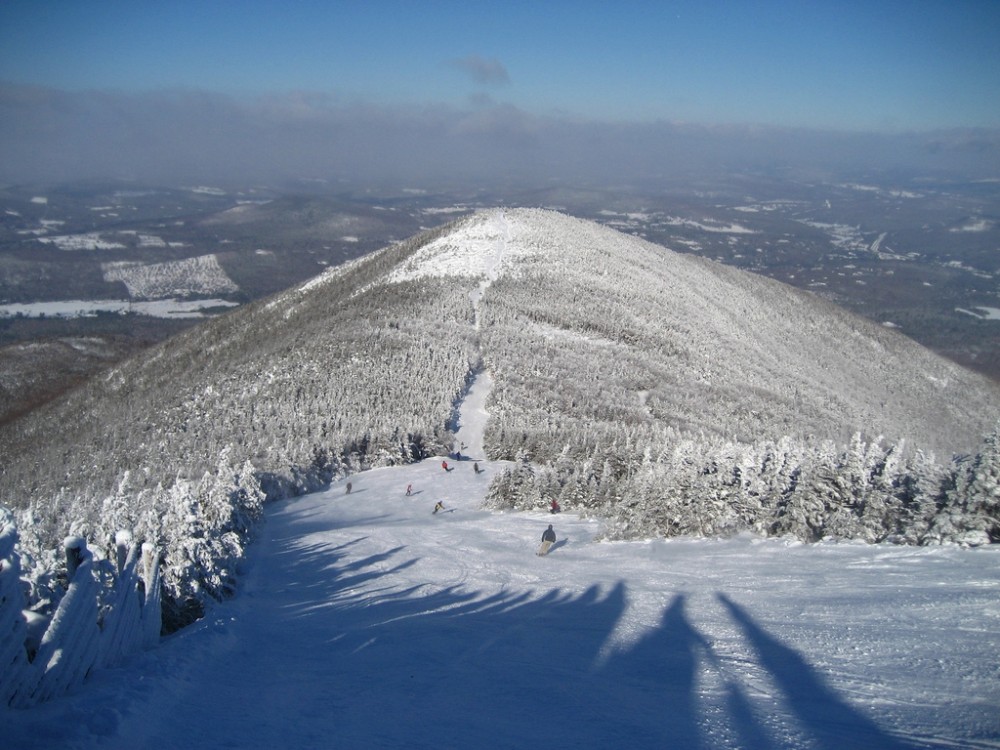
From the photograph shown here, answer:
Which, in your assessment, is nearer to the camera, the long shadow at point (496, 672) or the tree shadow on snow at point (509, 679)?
the tree shadow on snow at point (509, 679)

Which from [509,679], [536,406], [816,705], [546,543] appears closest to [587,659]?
[509,679]

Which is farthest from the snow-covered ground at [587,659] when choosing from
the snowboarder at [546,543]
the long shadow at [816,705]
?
the snowboarder at [546,543]

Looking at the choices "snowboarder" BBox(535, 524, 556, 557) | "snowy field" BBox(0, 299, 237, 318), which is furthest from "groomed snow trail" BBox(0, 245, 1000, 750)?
"snowy field" BBox(0, 299, 237, 318)

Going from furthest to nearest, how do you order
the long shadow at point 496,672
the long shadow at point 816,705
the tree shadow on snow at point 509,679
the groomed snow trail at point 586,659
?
1. the long shadow at point 496,672
2. the tree shadow on snow at point 509,679
3. the groomed snow trail at point 586,659
4. the long shadow at point 816,705

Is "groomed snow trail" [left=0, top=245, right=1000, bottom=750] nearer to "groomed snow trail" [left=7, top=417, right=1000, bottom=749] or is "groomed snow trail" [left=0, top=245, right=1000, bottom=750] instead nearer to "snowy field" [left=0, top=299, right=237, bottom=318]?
"groomed snow trail" [left=7, top=417, right=1000, bottom=749]

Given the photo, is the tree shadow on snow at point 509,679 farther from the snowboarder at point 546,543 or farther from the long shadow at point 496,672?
the snowboarder at point 546,543

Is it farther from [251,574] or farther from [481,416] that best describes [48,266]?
[251,574]
